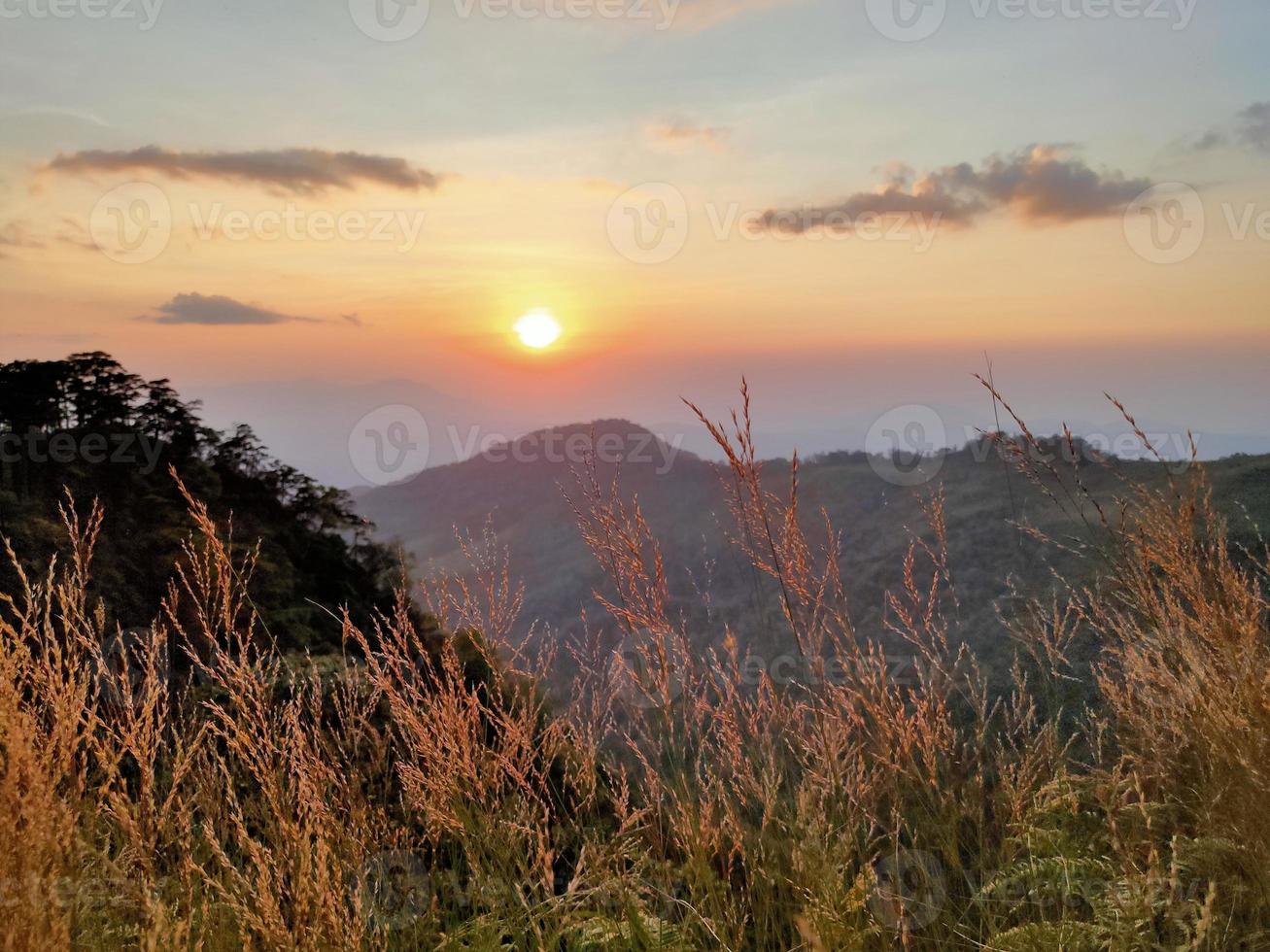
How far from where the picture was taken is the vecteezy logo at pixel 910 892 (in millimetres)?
2537

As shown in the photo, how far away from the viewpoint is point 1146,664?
3117 millimetres

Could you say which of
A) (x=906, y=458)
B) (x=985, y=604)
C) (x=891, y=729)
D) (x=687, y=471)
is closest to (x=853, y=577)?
(x=985, y=604)

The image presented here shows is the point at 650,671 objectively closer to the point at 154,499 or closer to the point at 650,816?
the point at 650,816

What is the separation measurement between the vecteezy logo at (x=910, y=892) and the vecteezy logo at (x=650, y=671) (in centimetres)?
78

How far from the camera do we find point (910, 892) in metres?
2.86

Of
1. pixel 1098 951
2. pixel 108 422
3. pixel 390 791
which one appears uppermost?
pixel 108 422

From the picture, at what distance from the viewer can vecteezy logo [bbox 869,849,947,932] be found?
8.32ft

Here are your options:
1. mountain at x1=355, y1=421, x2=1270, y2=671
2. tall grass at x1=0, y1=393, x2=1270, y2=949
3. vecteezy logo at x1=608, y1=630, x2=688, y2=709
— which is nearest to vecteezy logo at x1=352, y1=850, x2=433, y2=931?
tall grass at x1=0, y1=393, x2=1270, y2=949

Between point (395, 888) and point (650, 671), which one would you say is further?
point (395, 888)

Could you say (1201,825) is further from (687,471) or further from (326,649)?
(687,471)

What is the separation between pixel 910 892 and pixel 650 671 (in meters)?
1.07

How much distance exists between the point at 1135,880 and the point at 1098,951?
20.8 inches

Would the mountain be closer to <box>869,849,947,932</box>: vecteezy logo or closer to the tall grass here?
the tall grass

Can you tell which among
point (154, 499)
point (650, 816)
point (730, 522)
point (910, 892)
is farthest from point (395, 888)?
point (730, 522)
